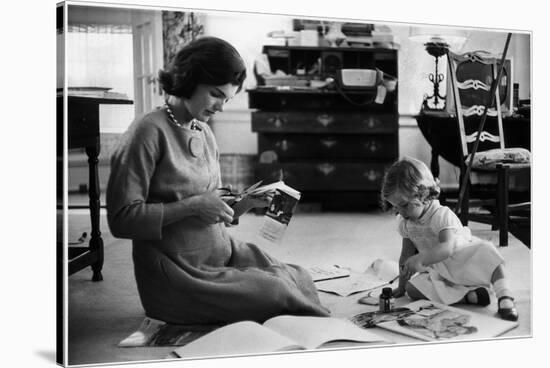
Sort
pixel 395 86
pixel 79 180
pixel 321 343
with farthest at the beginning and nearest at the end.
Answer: pixel 395 86
pixel 321 343
pixel 79 180

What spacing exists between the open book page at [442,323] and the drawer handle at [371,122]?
26.0 inches

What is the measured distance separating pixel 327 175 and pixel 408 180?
0.30 meters

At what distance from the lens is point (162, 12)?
279 centimetres

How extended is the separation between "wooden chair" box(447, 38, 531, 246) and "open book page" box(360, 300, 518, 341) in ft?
1.05

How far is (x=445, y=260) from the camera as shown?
316 centimetres

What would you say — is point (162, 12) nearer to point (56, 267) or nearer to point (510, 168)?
point (56, 267)

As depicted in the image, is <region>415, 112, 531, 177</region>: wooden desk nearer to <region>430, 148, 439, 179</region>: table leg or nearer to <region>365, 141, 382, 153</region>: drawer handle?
<region>430, 148, 439, 179</region>: table leg

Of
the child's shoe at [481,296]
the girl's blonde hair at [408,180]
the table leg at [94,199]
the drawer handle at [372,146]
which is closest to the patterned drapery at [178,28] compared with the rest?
the table leg at [94,199]

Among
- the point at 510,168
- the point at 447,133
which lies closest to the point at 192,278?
the point at 447,133

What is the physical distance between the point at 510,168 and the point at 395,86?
592 millimetres

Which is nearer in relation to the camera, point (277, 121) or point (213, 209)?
point (213, 209)

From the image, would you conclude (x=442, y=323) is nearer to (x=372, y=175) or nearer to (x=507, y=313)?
(x=507, y=313)

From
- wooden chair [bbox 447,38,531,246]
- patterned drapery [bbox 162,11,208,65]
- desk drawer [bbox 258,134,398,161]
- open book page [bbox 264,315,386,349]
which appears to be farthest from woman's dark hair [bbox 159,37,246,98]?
wooden chair [bbox 447,38,531,246]

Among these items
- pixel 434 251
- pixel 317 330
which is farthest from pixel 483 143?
pixel 317 330
